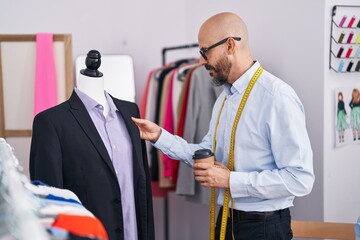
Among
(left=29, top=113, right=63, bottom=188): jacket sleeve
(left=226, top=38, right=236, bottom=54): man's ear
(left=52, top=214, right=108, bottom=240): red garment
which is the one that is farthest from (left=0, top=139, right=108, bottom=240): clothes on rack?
(left=226, top=38, right=236, bottom=54): man's ear

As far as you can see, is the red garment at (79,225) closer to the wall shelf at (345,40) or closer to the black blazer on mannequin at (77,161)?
the black blazer on mannequin at (77,161)

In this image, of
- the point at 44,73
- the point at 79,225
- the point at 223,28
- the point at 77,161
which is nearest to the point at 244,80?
the point at 223,28

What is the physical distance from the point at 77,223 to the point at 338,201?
2.22 metres

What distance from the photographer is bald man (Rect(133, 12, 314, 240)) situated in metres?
2.00

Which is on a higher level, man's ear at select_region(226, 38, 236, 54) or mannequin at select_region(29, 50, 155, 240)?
man's ear at select_region(226, 38, 236, 54)

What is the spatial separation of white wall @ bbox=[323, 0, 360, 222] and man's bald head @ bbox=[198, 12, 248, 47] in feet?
2.76

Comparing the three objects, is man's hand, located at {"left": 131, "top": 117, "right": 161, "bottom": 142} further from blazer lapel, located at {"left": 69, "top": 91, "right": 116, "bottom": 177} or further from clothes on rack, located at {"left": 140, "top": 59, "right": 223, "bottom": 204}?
clothes on rack, located at {"left": 140, "top": 59, "right": 223, "bottom": 204}

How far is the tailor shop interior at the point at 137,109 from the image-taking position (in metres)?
1.68

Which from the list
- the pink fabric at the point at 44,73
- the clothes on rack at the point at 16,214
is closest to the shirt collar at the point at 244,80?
the clothes on rack at the point at 16,214

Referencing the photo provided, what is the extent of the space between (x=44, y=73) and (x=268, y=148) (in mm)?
2002

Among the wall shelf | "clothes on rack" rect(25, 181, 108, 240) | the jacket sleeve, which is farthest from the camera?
the wall shelf

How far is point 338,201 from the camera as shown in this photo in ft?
9.50

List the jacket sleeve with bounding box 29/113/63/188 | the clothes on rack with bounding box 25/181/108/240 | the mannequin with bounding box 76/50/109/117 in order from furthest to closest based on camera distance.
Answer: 1. the mannequin with bounding box 76/50/109/117
2. the jacket sleeve with bounding box 29/113/63/188
3. the clothes on rack with bounding box 25/181/108/240

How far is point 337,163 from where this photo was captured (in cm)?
288
